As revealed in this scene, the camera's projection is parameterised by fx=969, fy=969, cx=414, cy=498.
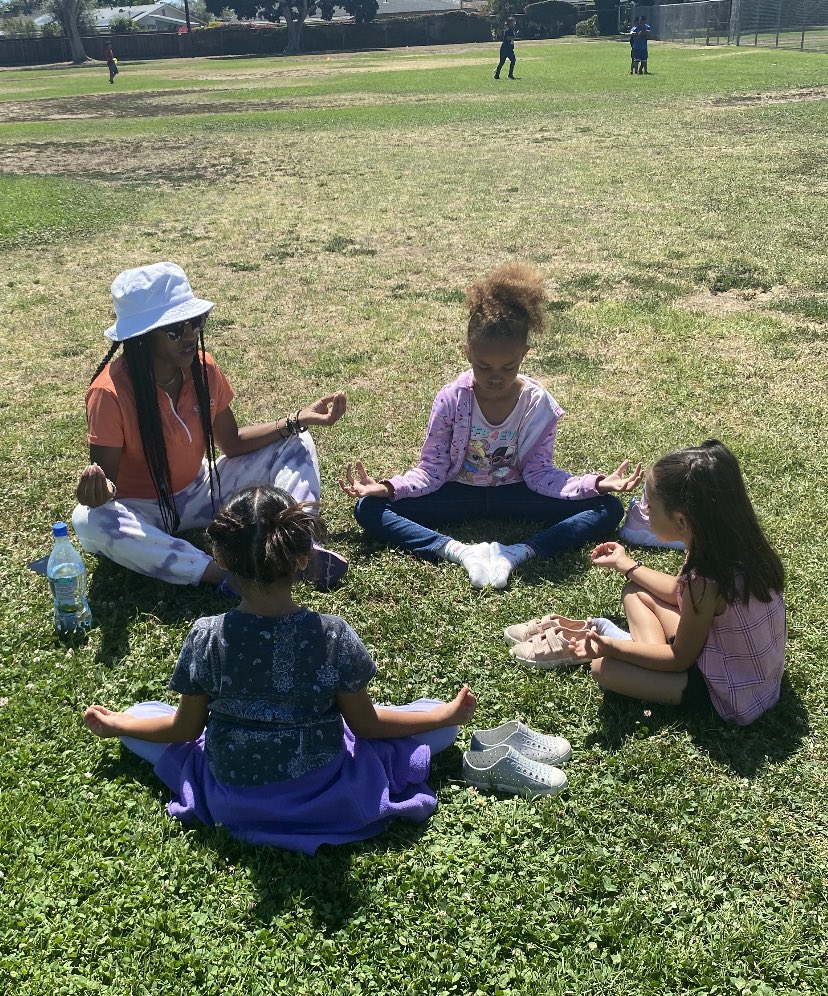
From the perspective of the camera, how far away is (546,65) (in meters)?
39.5

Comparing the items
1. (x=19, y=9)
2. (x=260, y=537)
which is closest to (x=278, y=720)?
(x=260, y=537)

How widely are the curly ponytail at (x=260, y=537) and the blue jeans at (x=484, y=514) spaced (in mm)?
1952

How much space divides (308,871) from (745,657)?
169 centimetres

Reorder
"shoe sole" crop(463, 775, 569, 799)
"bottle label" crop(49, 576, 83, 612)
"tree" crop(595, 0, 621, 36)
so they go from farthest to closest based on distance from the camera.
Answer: "tree" crop(595, 0, 621, 36)
"bottle label" crop(49, 576, 83, 612)
"shoe sole" crop(463, 775, 569, 799)

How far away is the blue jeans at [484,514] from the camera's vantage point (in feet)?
15.8

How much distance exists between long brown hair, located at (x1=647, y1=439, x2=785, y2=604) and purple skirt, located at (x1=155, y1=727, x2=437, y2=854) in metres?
1.25

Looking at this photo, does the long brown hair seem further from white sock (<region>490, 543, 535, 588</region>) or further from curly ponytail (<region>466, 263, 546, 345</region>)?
curly ponytail (<region>466, 263, 546, 345</region>)

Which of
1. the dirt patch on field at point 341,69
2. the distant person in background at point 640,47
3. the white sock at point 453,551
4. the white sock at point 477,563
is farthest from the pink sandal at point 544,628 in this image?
the dirt patch on field at point 341,69

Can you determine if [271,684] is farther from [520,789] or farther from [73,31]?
[73,31]

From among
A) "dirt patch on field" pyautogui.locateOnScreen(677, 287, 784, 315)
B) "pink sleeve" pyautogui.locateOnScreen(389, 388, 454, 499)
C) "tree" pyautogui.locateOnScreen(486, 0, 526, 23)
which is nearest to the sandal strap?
"pink sleeve" pyautogui.locateOnScreen(389, 388, 454, 499)

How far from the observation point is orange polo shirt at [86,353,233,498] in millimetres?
4465

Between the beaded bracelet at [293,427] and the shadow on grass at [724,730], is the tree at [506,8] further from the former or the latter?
the shadow on grass at [724,730]

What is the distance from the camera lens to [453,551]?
475 centimetres

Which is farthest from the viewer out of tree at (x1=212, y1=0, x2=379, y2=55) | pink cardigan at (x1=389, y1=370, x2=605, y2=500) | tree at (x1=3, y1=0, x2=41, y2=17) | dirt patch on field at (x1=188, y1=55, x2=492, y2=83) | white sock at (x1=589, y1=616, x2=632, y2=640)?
tree at (x1=3, y1=0, x2=41, y2=17)
